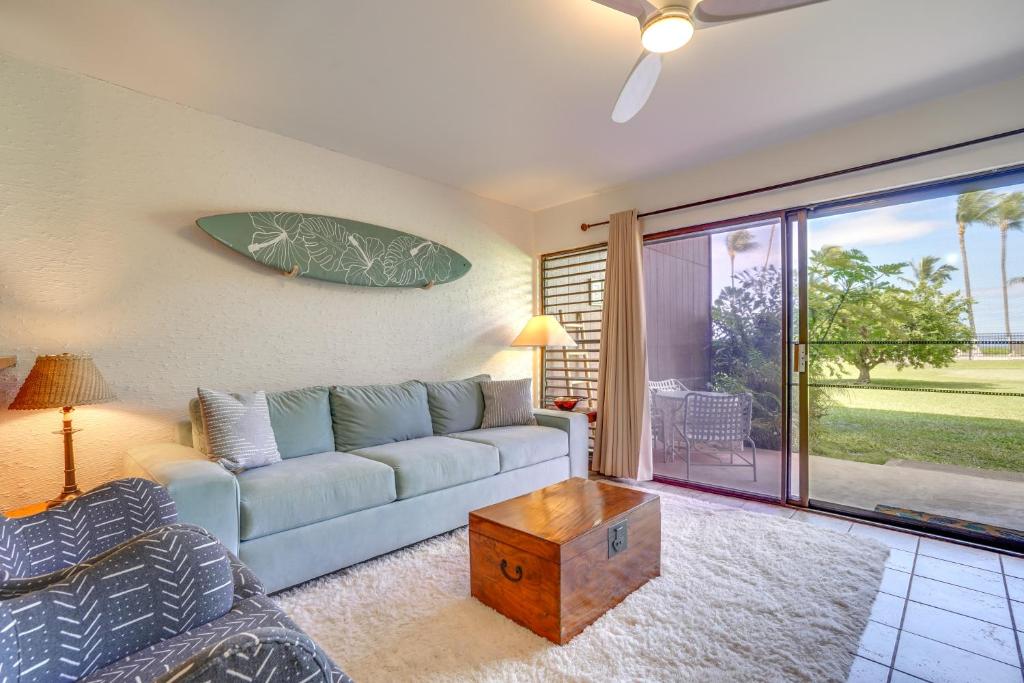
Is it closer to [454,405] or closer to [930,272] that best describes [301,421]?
[454,405]

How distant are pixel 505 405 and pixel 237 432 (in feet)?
5.89

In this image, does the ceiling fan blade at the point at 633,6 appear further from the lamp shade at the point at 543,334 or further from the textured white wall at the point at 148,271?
the lamp shade at the point at 543,334

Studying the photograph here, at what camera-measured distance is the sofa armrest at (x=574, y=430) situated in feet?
11.5

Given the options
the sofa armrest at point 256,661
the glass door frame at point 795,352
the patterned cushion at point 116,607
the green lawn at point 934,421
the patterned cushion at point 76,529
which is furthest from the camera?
the glass door frame at point 795,352

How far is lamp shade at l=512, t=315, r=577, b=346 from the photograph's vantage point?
3.95 metres

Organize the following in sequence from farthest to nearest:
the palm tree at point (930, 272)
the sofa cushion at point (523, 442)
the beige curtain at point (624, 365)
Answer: the beige curtain at point (624, 365) < the sofa cushion at point (523, 442) < the palm tree at point (930, 272)

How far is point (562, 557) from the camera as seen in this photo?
168cm

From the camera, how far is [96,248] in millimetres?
2369

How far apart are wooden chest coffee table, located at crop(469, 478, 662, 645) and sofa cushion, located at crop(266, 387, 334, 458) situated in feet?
3.93

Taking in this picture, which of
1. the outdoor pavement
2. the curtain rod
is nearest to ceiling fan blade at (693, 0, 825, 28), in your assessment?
the curtain rod

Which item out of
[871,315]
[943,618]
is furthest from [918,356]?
[943,618]

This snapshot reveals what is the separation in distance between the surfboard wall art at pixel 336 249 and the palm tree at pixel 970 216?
3228mm

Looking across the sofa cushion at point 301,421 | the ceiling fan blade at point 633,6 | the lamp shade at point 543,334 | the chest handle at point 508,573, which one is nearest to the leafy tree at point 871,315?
the lamp shade at point 543,334

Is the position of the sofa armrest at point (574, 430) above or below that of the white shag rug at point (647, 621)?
above
